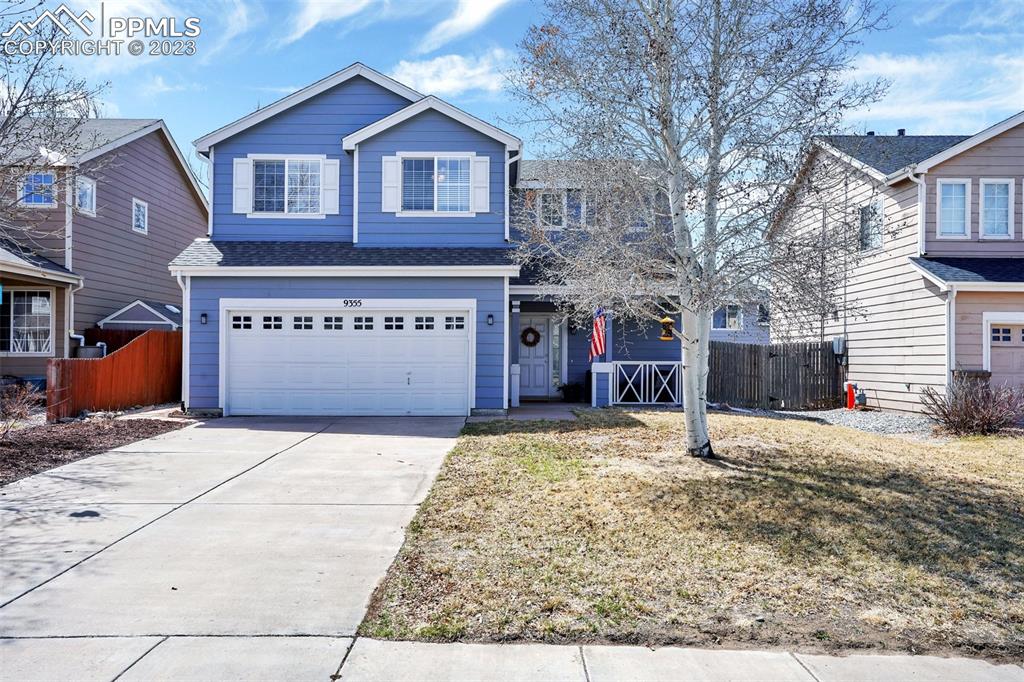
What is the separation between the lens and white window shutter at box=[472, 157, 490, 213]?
14.3 m

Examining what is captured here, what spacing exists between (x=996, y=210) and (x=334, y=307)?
1436 cm

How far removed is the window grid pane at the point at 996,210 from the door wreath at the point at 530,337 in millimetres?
10161

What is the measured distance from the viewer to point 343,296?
44.8ft

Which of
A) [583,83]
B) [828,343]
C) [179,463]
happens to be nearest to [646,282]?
[583,83]

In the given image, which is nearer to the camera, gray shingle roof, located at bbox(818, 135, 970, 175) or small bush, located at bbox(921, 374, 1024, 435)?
small bush, located at bbox(921, 374, 1024, 435)

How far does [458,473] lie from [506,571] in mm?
3304

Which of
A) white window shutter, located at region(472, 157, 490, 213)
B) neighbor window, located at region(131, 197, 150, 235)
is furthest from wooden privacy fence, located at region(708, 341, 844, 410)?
neighbor window, located at region(131, 197, 150, 235)

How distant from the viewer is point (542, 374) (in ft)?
56.6

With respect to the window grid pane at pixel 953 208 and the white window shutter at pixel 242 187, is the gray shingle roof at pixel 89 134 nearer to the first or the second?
the white window shutter at pixel 242 187

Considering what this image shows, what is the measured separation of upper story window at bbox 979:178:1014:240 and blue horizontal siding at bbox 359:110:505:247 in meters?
10.5

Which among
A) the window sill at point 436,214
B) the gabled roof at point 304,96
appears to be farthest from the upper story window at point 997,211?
the gabled roof at point 304,96

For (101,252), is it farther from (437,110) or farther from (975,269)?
(975,269)

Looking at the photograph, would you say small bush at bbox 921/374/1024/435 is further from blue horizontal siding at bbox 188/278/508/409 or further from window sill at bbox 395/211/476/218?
window sill at bbox 395/211/476/218

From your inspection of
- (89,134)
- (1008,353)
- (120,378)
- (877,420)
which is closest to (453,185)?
(120,378)
